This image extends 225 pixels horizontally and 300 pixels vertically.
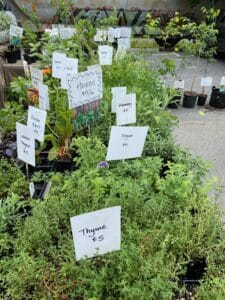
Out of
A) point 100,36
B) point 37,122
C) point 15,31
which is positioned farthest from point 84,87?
point 15,31

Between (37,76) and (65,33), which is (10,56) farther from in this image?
(37,76)

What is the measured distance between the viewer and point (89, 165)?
60.5 inches

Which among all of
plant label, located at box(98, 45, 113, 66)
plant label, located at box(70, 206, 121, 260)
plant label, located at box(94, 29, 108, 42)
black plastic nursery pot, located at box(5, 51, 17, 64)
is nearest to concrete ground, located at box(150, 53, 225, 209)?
plant label, located at box(94, 29, 108, 42)

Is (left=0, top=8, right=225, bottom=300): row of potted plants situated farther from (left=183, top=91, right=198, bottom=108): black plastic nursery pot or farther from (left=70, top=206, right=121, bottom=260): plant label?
(left=183, top=91, right=198, bottom=108): black plastic nursery pot

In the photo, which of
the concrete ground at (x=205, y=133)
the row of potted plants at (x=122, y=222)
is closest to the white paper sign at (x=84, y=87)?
the row of potted plants at (x=122, y=222)

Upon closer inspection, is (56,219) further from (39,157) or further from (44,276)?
(39,157)

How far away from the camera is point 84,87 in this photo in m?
1.75

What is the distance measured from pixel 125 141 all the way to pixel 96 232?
57 cm

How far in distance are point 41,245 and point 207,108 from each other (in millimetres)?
3688

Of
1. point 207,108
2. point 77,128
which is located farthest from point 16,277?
point 207,108

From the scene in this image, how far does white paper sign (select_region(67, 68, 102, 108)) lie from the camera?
1.70 m

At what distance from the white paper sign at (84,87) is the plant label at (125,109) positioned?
23 centimetres

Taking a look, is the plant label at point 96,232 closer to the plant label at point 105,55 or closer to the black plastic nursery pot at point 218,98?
the plant label at point 105,55

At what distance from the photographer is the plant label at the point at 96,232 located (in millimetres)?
945
